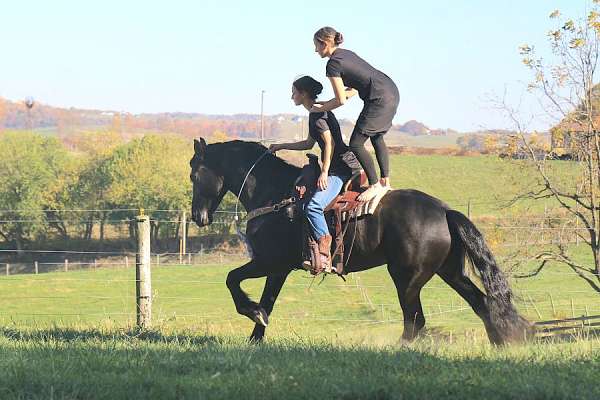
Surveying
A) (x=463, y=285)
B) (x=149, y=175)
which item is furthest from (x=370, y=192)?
(x=149, y=175)

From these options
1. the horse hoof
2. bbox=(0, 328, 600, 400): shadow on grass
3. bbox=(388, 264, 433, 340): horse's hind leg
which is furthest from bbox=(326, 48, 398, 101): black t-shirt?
bbox=(0, 328, 600, 400): shadow on grass

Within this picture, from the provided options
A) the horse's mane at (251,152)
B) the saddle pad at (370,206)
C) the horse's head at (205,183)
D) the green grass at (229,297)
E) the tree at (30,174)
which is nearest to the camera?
the saddle pad at (370,206)

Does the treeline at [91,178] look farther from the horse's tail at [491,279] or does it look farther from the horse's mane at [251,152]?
the horse's tail at [491,279]

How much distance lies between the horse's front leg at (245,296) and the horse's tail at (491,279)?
2050mm

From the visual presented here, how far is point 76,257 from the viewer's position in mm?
Answer: 69438

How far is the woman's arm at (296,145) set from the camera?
8.80m

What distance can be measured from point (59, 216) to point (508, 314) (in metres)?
74.7

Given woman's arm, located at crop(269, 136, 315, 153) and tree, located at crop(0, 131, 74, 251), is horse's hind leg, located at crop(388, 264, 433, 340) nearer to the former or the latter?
woman's arm, located at crop(269, 136, 315, 153)

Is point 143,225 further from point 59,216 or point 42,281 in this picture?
point 59,216

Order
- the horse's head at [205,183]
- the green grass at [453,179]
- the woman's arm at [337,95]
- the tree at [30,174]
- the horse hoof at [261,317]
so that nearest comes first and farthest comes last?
1. the woman's arm at [337,95]
2. the horse hoof at [261,317]
3. the horse's head at [205,183]
4. the green grass at [453,179]
5. the tree at [30,174]

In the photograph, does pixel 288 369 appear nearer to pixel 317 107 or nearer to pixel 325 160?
pixel 325 160

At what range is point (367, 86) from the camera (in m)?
8.19

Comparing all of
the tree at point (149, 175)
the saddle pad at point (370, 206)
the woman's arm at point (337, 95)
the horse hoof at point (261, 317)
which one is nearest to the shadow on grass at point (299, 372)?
the horse hoof at point (261, 317)

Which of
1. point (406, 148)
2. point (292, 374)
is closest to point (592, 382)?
point (292, 374)
